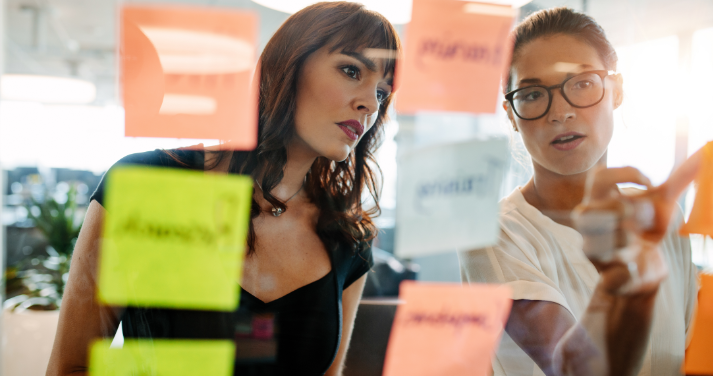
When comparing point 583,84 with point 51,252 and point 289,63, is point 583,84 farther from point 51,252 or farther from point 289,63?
point 51,252

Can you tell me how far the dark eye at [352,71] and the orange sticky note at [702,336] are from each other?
0.47m

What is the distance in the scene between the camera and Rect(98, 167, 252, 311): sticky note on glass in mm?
399

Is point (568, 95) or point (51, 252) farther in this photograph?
point (51, 252)

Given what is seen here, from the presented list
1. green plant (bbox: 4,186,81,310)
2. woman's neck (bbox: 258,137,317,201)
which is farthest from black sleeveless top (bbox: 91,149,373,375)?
green plant (bbox: 4,186,81,310)

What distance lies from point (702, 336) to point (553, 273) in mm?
206

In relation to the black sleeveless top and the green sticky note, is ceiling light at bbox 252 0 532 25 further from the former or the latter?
the green sticky note

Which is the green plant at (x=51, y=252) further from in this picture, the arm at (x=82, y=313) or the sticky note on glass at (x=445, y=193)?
the sticky note on glass at (x=445, y=193)

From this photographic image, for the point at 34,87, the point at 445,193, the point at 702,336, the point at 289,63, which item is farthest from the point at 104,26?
the point at 702,336

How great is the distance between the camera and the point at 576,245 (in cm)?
46

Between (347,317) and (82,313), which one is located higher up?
(82,313)

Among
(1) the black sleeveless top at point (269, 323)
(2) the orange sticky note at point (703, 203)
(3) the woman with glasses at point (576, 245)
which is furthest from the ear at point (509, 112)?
(1) the black sleeveless top at point (269, 323)

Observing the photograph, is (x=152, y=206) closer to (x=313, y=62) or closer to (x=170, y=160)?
(x=170, y=160)

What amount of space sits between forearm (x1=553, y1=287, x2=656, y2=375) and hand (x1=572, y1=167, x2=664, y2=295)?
1cm

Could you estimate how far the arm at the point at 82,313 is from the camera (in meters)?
0.43
